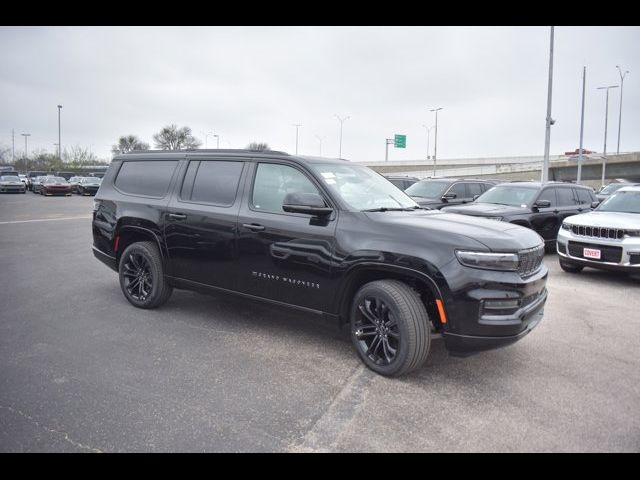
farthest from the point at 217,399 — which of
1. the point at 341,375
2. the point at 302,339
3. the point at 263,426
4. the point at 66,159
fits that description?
the point at 66,159

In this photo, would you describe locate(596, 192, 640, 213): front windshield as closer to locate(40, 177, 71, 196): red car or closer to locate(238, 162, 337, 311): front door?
locate(238, 162, 337, 311): front door

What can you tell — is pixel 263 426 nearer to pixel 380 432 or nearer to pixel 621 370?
pixel 380 432

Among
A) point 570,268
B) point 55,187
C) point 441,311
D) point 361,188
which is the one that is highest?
point 55,187

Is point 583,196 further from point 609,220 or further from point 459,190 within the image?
point 609,220

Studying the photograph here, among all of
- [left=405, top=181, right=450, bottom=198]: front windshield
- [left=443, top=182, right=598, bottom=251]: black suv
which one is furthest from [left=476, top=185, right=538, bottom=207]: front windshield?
[left=405, top=181, right=450, bottom=198]: front windshield

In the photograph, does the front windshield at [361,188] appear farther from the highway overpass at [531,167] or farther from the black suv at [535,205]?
the highway overpass at [531,167]

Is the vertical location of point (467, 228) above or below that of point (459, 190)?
below

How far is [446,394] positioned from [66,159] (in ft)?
328

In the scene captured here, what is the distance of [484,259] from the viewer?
3.63 metres

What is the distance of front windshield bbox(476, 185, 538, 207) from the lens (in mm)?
10742

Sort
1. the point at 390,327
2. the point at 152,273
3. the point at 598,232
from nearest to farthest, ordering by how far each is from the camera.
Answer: the point at 390,327, the point at 152,273, the point at 598,232

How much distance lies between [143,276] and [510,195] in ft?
28.0

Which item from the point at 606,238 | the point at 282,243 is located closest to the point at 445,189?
the point at 606,238
